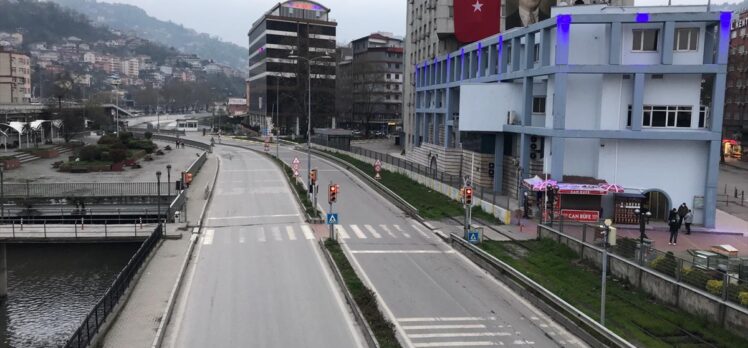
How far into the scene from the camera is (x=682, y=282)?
20109 mm

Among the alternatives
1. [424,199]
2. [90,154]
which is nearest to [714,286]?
[424,199]

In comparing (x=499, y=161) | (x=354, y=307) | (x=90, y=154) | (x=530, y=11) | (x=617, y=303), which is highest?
(x=530, y=11)

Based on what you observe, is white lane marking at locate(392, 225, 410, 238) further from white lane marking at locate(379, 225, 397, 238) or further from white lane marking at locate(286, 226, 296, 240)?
white lane marking at locate(286, 226, 296, 240)

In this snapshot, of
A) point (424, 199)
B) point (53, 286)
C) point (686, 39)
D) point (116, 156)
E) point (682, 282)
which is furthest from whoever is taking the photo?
point (116, 156)

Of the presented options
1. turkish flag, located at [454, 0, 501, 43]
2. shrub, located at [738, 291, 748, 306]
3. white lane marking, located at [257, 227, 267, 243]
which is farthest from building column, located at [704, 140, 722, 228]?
turkish flag, located at [454, 0, 501, 43]

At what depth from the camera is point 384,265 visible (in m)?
26.8

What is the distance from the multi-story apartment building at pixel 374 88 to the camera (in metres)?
129

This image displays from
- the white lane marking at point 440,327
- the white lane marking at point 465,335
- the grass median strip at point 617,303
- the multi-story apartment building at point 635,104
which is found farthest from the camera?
the multi-story apartment building at point 635,104

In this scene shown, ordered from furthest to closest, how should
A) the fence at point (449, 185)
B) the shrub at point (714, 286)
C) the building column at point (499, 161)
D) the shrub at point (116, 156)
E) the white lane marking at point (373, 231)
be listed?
the shrub at point (116, 156)
the building column at point (499, 161)
the fence at point (449, 185)
the white lane marking at point (373, 231)
the shrub at point (714, 286)

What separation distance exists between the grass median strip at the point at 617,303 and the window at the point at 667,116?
11965 millimetres

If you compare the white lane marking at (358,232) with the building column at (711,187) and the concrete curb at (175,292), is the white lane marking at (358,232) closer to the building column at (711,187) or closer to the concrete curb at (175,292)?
the concrete curb at (175,292)

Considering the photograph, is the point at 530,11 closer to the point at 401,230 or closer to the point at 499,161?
the point at 499,161

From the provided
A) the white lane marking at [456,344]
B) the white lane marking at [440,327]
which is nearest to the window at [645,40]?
the white lane marking at [440,327]

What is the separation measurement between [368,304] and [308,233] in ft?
46.6
